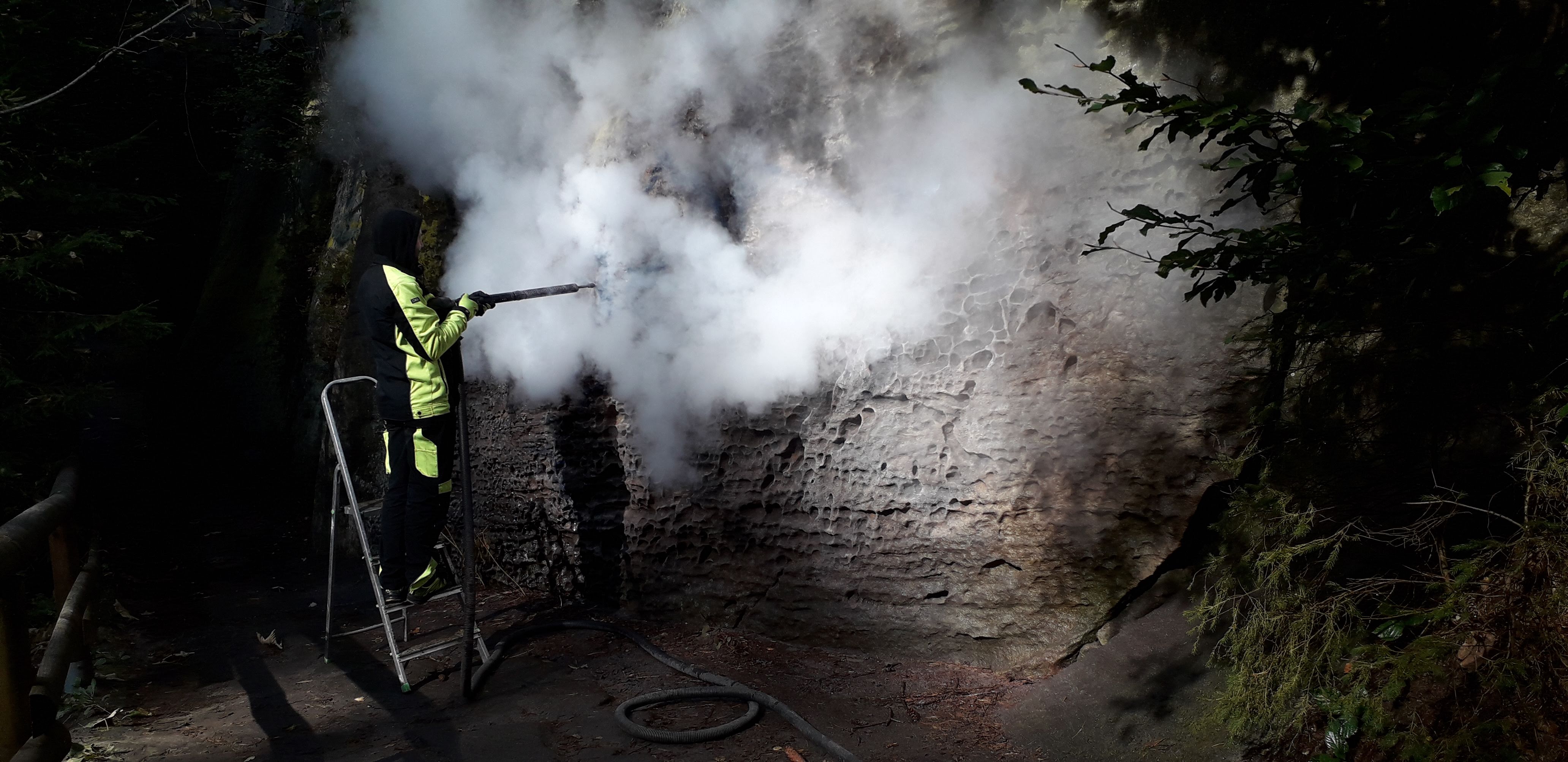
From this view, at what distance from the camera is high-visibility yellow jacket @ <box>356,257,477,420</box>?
4.85m

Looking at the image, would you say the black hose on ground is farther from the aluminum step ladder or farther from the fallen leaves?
the fallen leaves

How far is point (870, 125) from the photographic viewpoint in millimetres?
5086

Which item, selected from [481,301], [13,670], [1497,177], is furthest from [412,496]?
[1497,177]

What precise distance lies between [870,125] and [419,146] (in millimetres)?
4623

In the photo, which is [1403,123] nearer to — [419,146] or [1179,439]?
[1179,439]

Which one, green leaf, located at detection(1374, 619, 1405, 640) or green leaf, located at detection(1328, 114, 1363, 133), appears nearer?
green leaf, located at detection(1328, 114, 1363, 133)

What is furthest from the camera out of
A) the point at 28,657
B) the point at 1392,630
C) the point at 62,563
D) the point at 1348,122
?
the point at 62,563

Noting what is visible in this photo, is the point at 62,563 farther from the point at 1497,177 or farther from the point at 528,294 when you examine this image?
the point at 1497,177

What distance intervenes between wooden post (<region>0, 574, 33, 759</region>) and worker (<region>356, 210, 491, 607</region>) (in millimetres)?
2251

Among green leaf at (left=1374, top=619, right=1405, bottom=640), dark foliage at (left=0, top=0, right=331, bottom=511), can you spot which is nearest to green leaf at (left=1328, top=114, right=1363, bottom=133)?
green leaf at (left=1374, top=619, right=1405, bottom=640)

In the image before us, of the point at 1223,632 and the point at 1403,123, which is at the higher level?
the point at 1403,123

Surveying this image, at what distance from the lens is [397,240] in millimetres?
5004

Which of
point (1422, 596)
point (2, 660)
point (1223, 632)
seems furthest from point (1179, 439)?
point (2, 660)

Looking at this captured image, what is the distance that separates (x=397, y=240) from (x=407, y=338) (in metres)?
0.58
